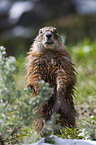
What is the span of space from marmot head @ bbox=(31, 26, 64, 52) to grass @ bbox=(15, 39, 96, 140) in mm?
660

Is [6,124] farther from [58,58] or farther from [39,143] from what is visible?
[58,58]

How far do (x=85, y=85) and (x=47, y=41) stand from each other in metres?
2.60

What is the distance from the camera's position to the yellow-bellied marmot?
3.31 meters

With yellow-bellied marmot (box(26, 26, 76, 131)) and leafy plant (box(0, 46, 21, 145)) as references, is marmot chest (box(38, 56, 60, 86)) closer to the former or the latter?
yellow-bellied marmot (box(26, 26, 76, 131))

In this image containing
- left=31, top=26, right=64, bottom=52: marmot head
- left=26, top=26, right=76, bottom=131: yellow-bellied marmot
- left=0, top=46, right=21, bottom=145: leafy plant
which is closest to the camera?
left=0, top=46, right=21, bottom=145: leafy plant

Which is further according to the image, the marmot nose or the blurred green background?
the blurred green background

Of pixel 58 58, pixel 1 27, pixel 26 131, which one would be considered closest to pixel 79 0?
pixel 1 27

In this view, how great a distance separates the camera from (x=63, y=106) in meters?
3.33

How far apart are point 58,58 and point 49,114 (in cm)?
78

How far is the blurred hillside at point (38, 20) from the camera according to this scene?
9.25 meters

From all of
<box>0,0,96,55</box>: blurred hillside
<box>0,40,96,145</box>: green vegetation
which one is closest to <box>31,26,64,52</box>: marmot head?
<box>0,40,96,145</box>: green vegetation

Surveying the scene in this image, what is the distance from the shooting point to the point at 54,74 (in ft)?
11.1

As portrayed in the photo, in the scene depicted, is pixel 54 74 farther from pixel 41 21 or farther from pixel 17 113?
pixel 41 21

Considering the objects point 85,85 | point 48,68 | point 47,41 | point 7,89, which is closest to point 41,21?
point 85,85
